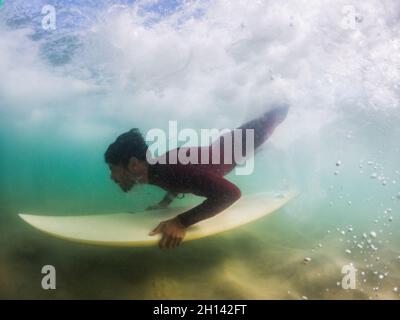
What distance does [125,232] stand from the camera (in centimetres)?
418

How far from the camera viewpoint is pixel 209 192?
364cm

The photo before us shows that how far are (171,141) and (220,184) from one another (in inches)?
1168

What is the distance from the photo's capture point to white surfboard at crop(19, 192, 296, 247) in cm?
390

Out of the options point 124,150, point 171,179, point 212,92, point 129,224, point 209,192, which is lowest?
point 129,224

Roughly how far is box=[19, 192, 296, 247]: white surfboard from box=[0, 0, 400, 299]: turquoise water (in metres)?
0.51

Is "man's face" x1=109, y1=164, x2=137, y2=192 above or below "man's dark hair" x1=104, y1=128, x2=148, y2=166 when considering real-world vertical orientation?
below

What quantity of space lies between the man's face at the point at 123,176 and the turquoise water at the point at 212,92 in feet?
1.95

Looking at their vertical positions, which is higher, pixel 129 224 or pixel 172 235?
pixel 129 224

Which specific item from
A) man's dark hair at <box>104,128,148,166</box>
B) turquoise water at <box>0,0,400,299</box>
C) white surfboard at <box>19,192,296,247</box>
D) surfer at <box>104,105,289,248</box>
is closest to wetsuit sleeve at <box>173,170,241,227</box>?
surfer at <box>104,105,289,248</box>

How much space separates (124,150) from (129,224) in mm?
1262

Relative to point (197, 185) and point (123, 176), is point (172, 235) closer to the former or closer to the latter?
point (197, 185)

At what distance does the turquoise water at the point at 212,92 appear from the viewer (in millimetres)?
4707

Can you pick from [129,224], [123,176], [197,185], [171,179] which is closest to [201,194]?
[197,185]

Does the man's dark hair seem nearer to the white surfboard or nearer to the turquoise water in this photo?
the turquoise water
